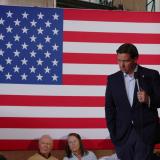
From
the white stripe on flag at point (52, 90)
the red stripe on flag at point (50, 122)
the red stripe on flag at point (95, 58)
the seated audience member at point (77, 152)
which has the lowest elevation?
the seated audience member at point (77, 152)

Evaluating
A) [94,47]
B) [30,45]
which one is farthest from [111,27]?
[30,45]

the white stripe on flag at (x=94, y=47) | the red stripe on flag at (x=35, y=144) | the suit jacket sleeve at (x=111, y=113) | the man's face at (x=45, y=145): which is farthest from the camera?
the white stripe on flag at (x=94, y=47)

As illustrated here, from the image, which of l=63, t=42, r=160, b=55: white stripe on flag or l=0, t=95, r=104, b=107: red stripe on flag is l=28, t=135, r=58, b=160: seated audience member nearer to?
l=0, t=95, r=104, b=107: red stripe on flag

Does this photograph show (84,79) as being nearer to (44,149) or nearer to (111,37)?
(111,37)

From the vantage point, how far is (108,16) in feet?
16.9

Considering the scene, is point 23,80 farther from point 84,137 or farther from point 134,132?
point 134,132

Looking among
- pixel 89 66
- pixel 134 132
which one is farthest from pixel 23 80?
pixel 134 132

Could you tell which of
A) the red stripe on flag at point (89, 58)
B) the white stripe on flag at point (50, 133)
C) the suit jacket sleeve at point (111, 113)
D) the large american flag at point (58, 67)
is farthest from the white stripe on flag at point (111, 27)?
the suit jacket sleeve at point (111, 113)

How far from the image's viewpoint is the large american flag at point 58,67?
4996 millimetres

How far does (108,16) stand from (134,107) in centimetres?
223

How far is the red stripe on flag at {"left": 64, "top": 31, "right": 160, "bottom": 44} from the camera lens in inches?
200

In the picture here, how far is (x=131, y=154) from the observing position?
10.1 ft

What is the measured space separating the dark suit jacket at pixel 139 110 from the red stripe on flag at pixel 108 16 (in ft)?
6.64

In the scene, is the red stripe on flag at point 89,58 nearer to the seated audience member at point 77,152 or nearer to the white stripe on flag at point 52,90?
the white stripe on flag at point 52,90
